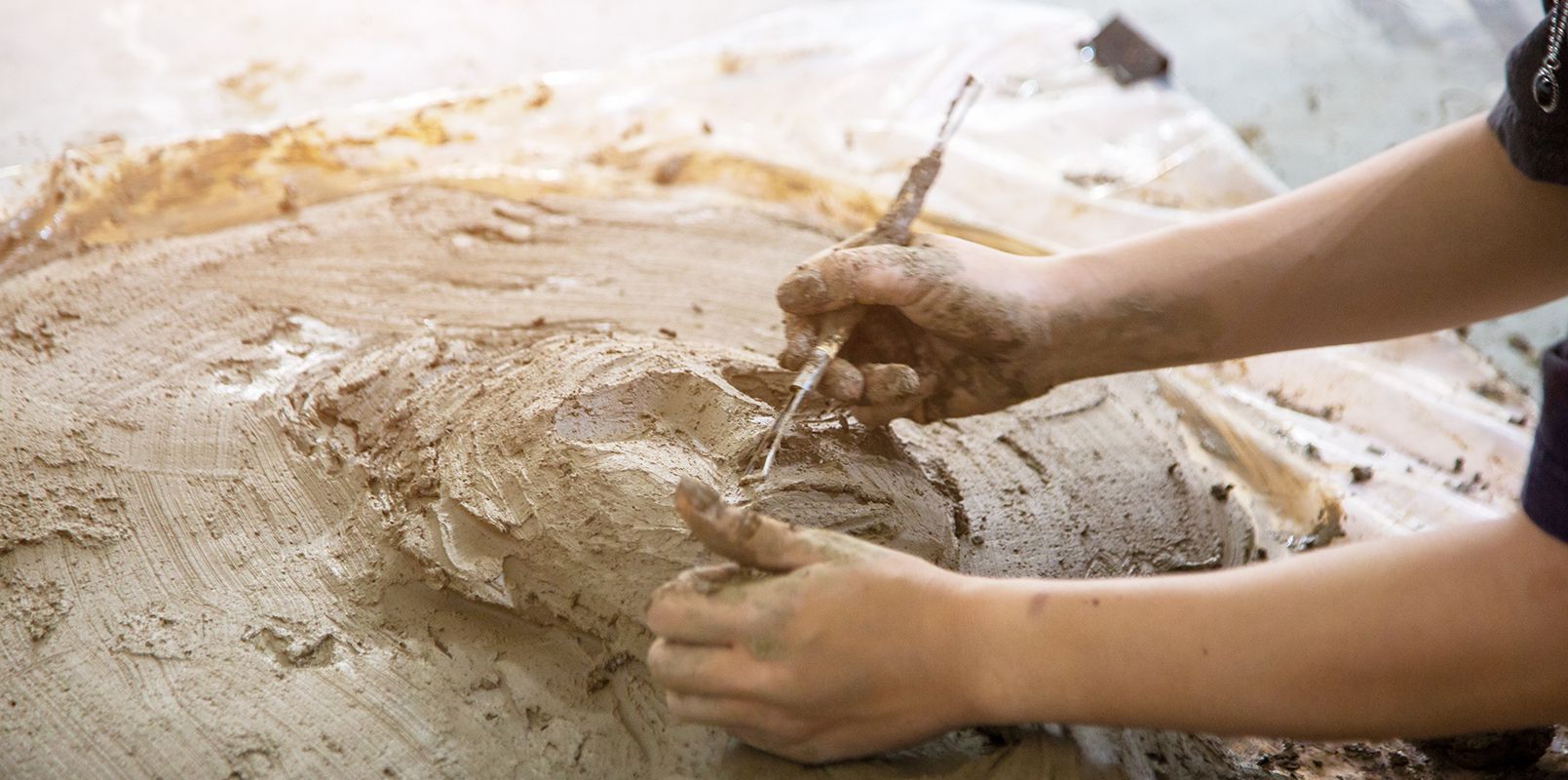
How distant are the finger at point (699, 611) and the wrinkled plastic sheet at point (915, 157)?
4.07 feet

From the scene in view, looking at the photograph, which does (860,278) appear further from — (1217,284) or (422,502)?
(422,502)

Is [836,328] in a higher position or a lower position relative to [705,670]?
higher

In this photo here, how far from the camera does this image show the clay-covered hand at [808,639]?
1.15 metres

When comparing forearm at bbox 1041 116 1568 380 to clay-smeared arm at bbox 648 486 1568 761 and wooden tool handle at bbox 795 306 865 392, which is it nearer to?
wooden tool handle at bbox 795 306 865 392

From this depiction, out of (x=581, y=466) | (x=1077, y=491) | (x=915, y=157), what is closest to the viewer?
(x=581, y=466)

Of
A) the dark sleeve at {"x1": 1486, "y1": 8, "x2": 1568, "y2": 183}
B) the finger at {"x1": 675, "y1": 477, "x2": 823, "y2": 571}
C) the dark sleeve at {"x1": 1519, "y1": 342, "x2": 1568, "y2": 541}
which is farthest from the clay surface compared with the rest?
the dark sleeve at {"x1": 1486, "y1": 8, "x2": 1568, "y2": 183}

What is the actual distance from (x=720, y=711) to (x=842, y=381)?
20.9 inches

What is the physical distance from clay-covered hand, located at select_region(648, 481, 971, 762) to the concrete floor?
2.28 m

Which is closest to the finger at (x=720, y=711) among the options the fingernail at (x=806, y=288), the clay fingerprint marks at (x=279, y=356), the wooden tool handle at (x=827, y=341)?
the wooden tool handle at (x=827, y=341)

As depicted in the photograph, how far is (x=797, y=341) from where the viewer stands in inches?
61.6

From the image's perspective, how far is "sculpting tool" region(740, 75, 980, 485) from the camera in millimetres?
1505

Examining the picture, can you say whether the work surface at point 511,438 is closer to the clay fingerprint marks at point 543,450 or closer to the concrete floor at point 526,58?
the clay fingerprint marks at point 543,450

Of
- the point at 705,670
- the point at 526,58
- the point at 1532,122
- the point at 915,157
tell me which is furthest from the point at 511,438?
the point at 526,58

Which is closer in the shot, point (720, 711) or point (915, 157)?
point (720, 711)
